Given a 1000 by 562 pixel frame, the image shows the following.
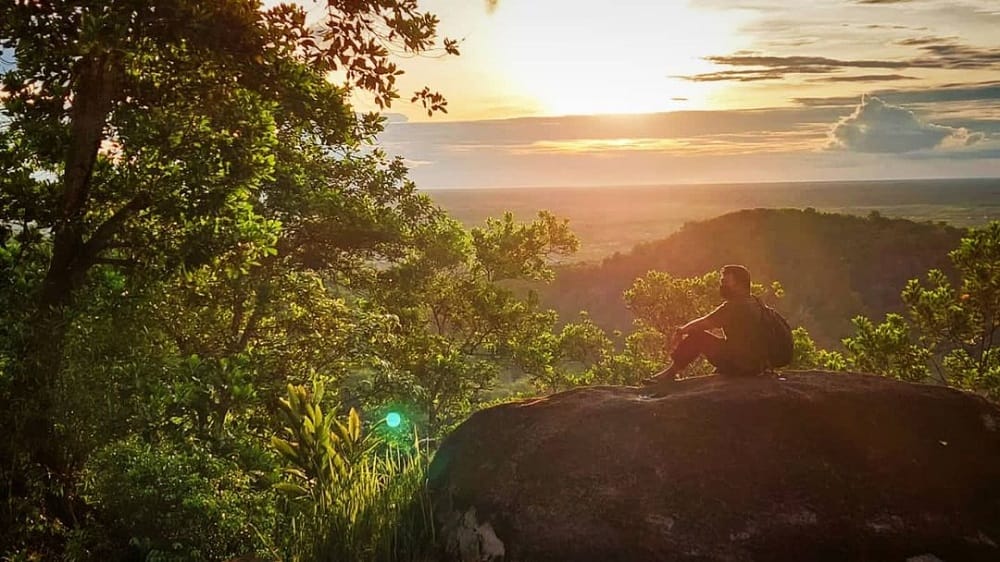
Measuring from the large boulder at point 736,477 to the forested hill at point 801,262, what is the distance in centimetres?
7487

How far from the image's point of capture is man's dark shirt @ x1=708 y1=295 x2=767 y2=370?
8117 mm

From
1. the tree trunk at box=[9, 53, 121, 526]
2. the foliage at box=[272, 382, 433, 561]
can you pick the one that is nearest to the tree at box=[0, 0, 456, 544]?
the tree trunk at box=[9, 53, 121, 526]

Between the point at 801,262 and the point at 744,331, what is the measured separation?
323 feet

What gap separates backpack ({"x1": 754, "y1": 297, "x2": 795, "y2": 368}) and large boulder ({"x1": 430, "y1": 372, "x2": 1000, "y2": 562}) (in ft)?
1.56

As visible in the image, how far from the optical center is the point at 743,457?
21.7ft

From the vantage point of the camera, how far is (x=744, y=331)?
8.15 meters

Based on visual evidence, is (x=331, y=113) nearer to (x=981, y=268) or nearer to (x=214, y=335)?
(x=214, y=335)

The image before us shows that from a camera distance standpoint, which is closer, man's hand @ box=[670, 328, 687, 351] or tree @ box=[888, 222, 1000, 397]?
man's hand @ box=[670, 328, 687, 351]

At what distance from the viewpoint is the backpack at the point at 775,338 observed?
820cm

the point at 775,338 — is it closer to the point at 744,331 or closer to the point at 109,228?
the point at 744,331

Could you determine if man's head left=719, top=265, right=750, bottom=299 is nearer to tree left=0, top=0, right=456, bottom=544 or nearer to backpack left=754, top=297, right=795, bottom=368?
backpack left=754, top=297, right=795, bottom=368

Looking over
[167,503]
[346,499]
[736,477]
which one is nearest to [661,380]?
[736,477]

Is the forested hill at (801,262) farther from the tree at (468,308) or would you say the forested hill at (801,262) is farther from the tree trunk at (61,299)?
the tree trunk at (61,299)

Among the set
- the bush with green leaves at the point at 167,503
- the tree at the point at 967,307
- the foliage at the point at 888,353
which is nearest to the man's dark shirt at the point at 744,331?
the bush with green leaves at the point at 167,503
